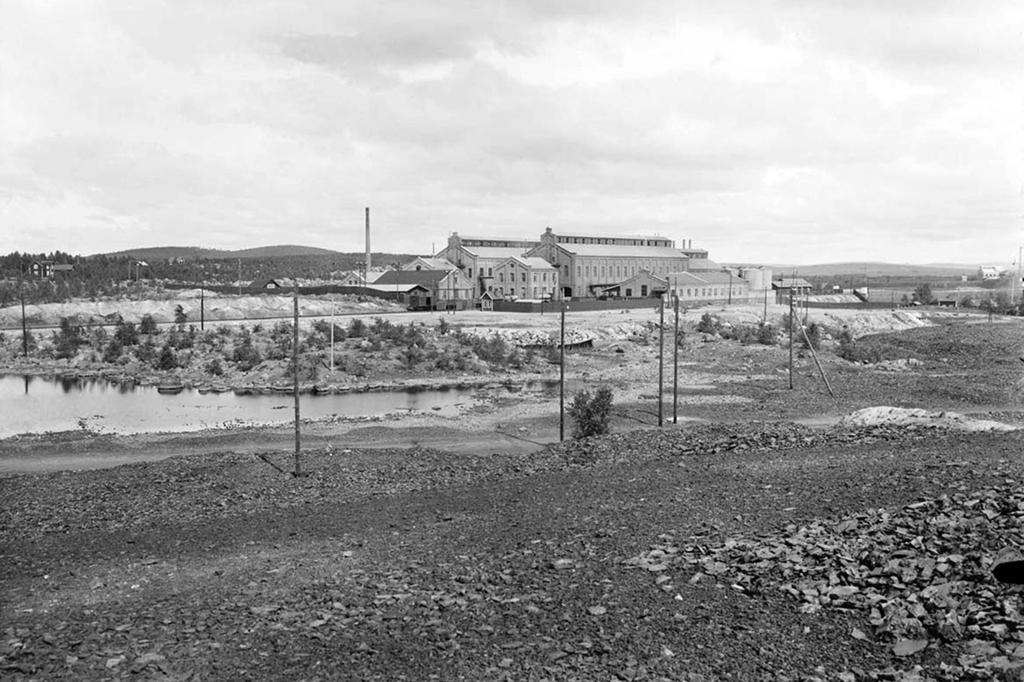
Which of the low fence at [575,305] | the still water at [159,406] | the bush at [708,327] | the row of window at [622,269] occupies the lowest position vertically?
the still water at [159,406]

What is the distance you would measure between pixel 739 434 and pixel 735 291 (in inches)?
3470

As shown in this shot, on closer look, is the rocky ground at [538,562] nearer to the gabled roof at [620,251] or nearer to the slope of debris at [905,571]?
the slope of debris at [905,571]

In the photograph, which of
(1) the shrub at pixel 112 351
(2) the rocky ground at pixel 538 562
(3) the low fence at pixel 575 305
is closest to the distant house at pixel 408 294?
(3) the low fence at pixel 575 305

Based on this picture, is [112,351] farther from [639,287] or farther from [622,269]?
[622,269]

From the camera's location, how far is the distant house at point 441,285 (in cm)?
8725

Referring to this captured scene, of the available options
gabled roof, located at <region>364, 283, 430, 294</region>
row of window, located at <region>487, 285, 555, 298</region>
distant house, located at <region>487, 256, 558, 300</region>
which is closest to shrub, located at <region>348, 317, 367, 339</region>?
gabled roof, located at <region>364, 283, 430, 294</region>

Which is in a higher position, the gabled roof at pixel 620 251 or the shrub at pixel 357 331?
the gabled roof at pixel 620 251

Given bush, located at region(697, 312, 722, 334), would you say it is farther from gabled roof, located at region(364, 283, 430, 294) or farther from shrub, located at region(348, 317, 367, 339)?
gabled roof, located at region(364, 283, 430, 294)

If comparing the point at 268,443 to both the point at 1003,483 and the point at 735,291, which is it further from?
the point at 735,291

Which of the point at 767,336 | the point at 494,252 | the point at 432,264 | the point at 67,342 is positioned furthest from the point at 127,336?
the point at 494,252

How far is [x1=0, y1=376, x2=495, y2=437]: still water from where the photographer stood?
111ft

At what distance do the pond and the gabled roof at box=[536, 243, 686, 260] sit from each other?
6292 cm

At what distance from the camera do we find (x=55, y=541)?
1455 centimetres

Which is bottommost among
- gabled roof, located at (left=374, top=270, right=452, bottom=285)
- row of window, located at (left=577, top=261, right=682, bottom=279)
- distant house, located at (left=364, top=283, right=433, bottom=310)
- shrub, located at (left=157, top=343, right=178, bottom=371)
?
shrub, located at (left=157, top=343, right=178, bottom=371)
